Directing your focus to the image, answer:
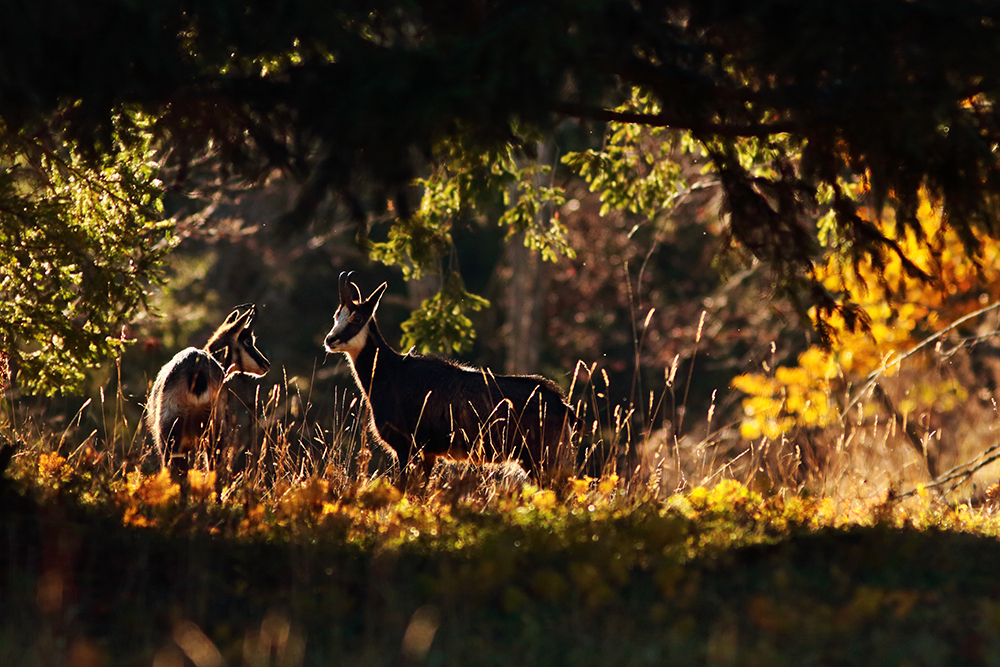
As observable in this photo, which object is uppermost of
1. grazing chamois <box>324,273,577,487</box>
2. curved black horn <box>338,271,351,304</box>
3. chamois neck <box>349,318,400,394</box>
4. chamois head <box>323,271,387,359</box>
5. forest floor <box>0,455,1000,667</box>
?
curved black horn <box>338,271,351,304</box>

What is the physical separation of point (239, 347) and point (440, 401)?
5.82ft

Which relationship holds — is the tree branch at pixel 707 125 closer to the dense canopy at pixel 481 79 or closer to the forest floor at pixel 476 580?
the dense canopy at pixel 481 79

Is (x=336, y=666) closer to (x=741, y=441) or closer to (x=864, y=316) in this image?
(x=864, y=316)

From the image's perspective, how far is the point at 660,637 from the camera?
3.96 m

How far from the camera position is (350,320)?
9.11 metres

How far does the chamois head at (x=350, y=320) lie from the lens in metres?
8.95

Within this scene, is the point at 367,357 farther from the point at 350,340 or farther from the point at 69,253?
the point at 69,253

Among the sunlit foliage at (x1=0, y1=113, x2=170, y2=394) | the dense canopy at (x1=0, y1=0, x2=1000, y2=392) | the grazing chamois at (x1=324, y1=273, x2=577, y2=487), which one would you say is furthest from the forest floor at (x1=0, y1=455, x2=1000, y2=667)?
the grazing chamois at (x1=324, y1=273, x2=577, y2=487)

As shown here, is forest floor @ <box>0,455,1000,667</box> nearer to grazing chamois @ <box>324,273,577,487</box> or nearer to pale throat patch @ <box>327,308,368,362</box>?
grazing chamois @ <box>324,273,577,487</box>

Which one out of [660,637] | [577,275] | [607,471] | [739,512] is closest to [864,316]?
[739,512]

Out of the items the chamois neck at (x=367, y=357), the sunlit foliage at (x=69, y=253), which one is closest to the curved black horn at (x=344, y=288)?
the chamois neck at (x=367, y=357)

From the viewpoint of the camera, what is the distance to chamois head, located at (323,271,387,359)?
895 centimetres

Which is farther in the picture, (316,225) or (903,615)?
(316,225)

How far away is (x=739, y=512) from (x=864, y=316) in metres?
1.44
